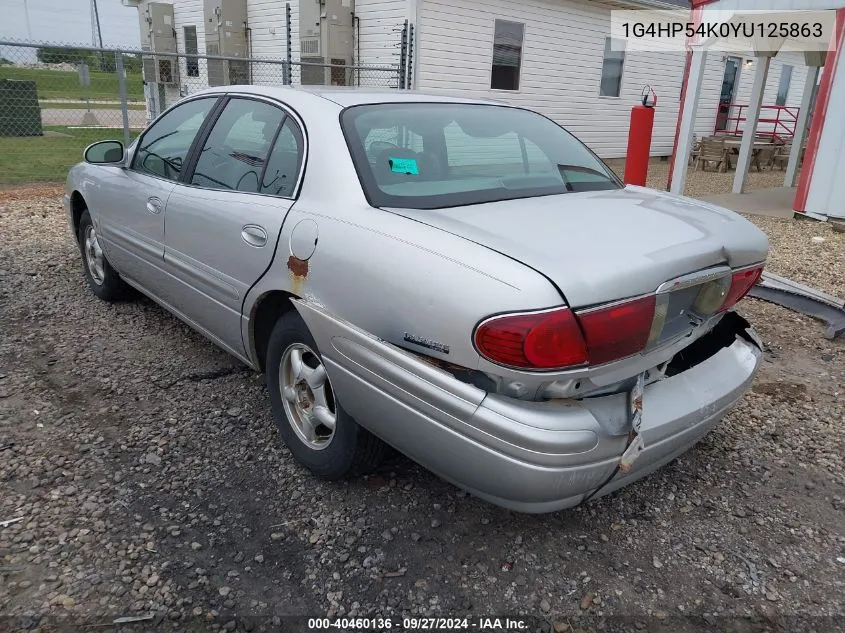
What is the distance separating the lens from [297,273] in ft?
8.39

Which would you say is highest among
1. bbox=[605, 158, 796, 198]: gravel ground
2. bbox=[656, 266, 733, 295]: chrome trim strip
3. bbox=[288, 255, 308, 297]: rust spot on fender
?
bbox=[656, 266, 733, 295]: chrome trim strip

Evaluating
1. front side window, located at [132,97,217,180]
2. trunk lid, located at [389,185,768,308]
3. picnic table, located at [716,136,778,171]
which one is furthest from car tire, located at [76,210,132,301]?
picnic table, located at [716,136,778,171]

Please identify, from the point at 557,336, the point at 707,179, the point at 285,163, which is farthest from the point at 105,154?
the point at 707,179

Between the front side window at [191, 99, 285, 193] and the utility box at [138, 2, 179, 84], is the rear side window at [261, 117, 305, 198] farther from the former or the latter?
the utility box at [138, 2, 179, 84]

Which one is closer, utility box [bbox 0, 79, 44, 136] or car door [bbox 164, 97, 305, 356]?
car door [bbox 164, 97, 305, 356]

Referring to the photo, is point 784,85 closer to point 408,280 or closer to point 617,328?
point 617,328

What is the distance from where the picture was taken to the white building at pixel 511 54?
40.8 ft

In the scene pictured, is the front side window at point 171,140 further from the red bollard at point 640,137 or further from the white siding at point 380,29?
the white siding at point 380,29

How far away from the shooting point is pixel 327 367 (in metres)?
2.50

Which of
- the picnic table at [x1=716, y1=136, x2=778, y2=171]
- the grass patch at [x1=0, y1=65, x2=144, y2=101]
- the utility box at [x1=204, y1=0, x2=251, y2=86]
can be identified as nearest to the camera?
the picnic table at [x1=716, y1=136, x2=778, y2=171]

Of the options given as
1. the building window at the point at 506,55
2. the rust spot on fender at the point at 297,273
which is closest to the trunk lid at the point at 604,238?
the rust spot on fender at the point at 297,273

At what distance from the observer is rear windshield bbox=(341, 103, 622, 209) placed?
2590mm

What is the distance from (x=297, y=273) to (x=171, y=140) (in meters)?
Result: 1.79

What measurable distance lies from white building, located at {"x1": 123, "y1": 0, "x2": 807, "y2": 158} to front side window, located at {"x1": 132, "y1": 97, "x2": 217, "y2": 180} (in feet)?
29.2
